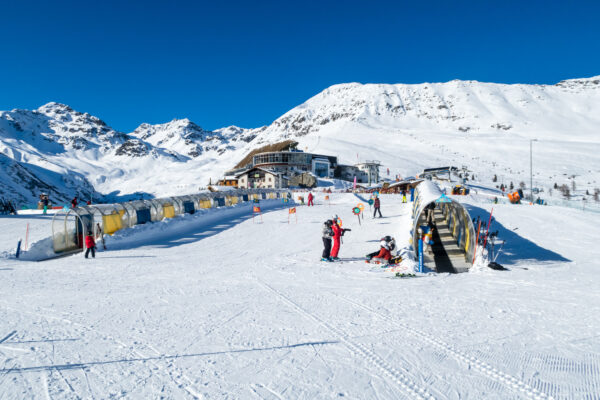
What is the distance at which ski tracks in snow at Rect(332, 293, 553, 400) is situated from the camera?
3.84 meters

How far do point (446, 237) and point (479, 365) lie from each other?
13.9m

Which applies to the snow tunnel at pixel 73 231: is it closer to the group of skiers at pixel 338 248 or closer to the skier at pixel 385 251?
the group of skiers at pixel 338 248

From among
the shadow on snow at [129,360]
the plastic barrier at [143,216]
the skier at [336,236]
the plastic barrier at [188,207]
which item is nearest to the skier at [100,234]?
the plastic barrier at [143,216]

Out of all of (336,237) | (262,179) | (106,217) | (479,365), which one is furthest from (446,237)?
(262,179)

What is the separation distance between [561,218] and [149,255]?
22.4 meters

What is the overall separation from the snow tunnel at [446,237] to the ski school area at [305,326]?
0.62 feet

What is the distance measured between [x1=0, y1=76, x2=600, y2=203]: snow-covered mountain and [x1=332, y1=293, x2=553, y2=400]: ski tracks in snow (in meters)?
72.3

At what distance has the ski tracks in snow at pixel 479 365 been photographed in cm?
384

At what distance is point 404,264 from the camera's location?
33.3 ft

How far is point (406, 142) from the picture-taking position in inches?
4252

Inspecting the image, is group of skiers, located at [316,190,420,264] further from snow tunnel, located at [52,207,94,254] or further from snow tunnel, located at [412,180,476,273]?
snow tunnel, located at [52,207,94,254]

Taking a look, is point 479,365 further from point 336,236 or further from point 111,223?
point 111,223

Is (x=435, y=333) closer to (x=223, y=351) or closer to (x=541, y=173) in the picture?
(x=223, y=351)

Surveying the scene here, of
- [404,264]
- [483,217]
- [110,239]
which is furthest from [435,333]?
[483,217]
